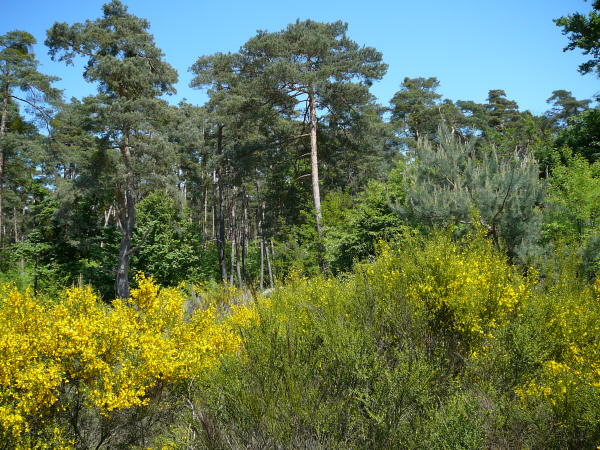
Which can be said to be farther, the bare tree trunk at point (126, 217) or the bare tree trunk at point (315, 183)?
the bare tree trunk at point (315, 183)

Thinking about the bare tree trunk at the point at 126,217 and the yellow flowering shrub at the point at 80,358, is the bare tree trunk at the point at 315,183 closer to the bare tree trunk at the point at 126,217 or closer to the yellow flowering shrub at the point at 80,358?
the bare tree trunk at the point at 126,217

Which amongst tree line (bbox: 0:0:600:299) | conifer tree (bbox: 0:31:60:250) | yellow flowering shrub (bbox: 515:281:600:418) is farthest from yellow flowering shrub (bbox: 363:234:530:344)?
conifer tree (bbox: 0:31:60:250)

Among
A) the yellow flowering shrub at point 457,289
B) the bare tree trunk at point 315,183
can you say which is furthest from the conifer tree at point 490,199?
the bare tree trunk at point 315,183

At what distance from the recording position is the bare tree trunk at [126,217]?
1657 centimetres

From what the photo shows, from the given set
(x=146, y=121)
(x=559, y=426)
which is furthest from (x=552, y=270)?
(x=146, y=121)

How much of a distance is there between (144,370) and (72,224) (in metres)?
19.6

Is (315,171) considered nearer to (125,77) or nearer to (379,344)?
(125,77)

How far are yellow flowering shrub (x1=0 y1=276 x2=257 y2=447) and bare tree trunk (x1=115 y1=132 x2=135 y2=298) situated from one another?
35.7ft

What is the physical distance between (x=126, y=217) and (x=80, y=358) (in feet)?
46.7

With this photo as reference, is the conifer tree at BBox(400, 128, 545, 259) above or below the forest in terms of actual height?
above

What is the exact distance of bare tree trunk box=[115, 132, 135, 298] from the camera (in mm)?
16573

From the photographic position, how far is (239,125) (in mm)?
18688

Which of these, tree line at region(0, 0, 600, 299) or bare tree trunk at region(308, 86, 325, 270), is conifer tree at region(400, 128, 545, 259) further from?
bare tree trunk at region(308, 86, 325, 270)

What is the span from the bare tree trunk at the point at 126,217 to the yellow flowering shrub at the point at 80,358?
35.7ft
